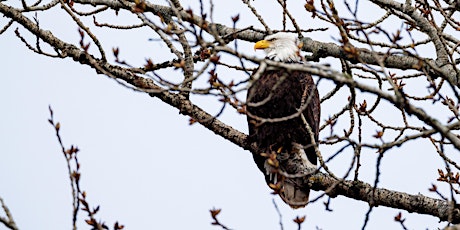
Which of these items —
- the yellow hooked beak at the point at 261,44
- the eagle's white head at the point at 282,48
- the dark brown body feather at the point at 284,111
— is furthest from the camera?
the eagle's white head at the point at 282,48

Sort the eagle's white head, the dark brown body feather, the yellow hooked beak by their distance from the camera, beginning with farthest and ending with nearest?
the eagle's white head
the yellow hooked beak
the dark brown body feather

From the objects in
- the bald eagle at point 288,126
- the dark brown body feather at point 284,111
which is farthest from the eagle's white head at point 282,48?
the dark brown body feather at point 284,111

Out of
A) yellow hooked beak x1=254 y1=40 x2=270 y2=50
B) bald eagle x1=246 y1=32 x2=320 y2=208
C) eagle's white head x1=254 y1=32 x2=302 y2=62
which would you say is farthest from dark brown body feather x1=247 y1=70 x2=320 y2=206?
eagle's white head x1=254 y1=32 x2=302 y2=62

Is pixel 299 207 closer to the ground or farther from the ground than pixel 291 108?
closer to the ground

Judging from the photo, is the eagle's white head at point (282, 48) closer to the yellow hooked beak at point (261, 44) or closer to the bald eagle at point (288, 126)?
the yellow hooked beak at point (261, 44)

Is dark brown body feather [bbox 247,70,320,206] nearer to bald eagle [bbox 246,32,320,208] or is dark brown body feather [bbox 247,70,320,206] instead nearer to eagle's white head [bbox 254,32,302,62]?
bald eagle [bbox 246,32,320,208]

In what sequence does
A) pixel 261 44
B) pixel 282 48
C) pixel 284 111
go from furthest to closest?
pixel 282 48 → pixel 261 44 → pixel 284 111

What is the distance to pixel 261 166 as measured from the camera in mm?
5195

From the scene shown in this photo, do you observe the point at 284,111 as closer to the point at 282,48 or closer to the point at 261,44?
the point at 261,44

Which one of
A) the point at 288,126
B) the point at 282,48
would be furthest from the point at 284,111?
the point at 282,48

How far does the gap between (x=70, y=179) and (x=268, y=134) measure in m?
2.41

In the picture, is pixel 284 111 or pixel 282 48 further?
pixel 282 48

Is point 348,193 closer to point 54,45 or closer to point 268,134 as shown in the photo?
point 268,134

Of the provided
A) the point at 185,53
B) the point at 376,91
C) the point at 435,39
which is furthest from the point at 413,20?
the point at 376,91
